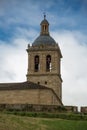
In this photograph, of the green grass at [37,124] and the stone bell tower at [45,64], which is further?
the stone bell tower at [45,64]

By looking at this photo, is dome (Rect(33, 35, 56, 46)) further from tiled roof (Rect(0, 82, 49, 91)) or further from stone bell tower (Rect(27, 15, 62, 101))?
tiled roof (Rect(0, 82, 49, 91))

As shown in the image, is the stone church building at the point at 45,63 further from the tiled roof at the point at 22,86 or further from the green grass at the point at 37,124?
the green grass at the point at 37,124

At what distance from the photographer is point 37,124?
135 ft

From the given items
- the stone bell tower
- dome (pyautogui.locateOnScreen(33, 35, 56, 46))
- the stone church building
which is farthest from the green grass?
dome (pyautogui.locateOnScreen(33, 35, 56, 46))

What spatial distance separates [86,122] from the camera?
146 feet

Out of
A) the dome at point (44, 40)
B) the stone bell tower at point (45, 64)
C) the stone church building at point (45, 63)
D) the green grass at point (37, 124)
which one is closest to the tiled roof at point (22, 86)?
A: the stone church building at point (45, 63)

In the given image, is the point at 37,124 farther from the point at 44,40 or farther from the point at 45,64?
the point at 44,40

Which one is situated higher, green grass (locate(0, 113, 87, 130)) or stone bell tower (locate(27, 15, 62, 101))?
stone bell tower (locate(27, 15, 62, 101))

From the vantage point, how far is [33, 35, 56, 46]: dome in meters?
79.9

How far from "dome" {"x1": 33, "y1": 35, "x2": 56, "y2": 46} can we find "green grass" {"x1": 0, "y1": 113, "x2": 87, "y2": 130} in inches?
1404

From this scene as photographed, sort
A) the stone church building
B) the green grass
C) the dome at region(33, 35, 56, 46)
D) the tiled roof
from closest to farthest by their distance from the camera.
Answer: the green grass → the tiled roof → the stone church building → the dome at region(33, 35, 56, 46)

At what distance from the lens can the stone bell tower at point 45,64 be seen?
77.1 m

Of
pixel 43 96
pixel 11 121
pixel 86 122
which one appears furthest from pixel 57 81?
pixel 11 121

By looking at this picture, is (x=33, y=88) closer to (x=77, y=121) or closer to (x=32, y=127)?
(x=77, y=121)
